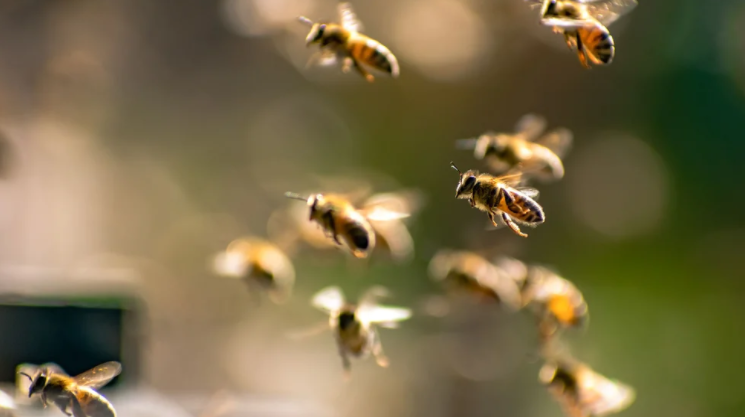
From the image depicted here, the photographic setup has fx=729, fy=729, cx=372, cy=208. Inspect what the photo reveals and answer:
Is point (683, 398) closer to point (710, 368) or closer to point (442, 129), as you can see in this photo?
point (710, 368)

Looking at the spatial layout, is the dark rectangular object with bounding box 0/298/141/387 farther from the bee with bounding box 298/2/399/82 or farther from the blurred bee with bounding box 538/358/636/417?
the blurred bee with bounding box 538/358/636/417

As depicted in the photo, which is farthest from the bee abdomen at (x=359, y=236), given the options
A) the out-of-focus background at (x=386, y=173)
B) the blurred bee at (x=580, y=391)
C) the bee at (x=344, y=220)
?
the out-of-focus background at (x=386, y=173)

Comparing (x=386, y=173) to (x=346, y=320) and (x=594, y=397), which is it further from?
(x=346, y=320)

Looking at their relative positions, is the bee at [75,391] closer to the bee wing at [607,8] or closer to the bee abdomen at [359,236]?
the bee abdomen at [359,236]

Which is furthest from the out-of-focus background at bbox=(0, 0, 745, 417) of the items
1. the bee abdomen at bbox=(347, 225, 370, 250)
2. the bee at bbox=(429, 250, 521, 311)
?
the bee abdomen at bbox=(347, 225, 370, 250)

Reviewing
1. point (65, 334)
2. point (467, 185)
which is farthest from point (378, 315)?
point (65, 334)
